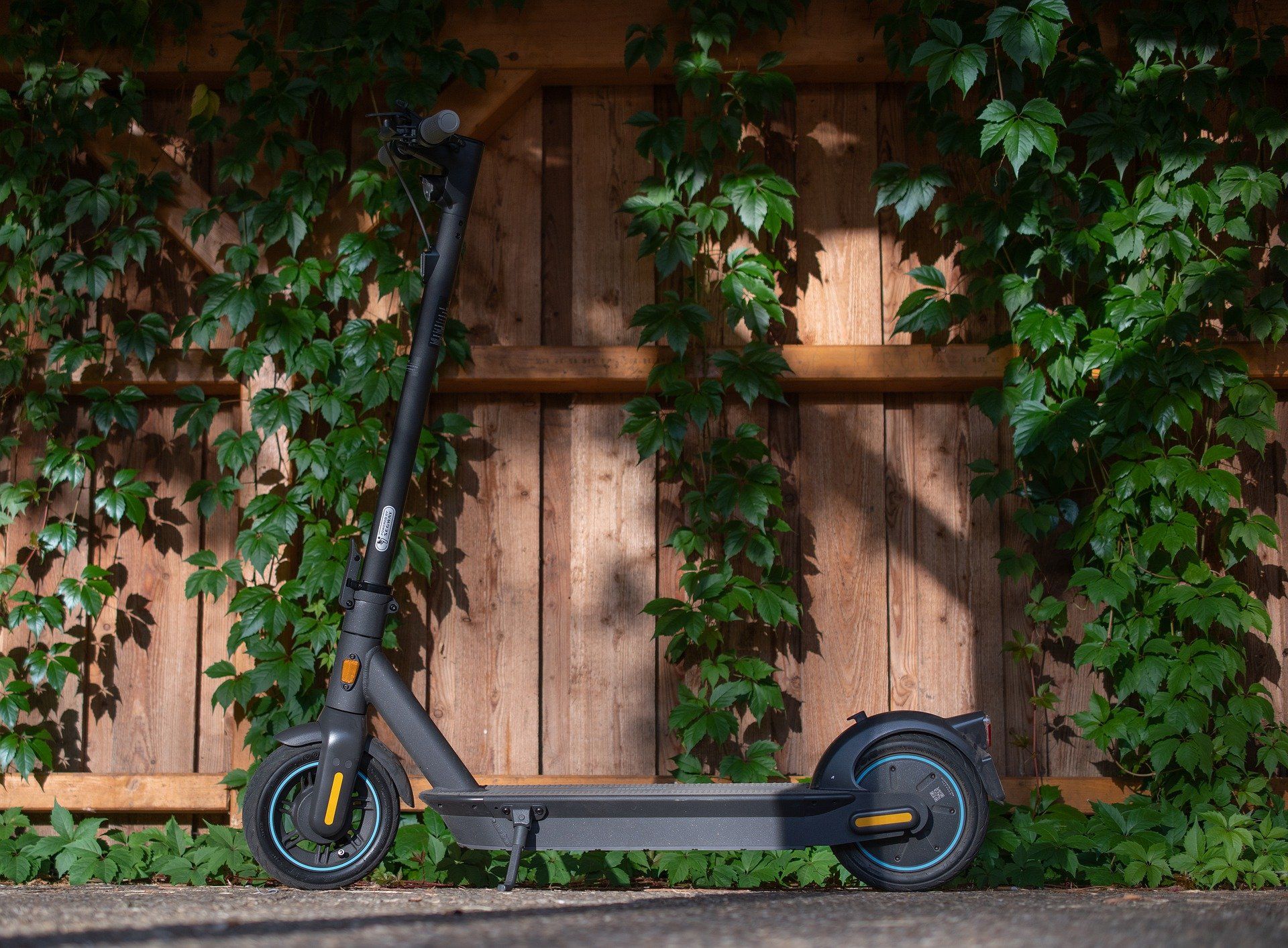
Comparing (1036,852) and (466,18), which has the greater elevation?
(466,18)

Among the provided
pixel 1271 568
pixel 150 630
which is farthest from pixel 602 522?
pixel 1271 568

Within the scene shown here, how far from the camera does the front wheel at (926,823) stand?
1961 mm

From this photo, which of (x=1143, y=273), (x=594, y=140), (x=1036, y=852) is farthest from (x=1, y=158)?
(x=1036, y=852)

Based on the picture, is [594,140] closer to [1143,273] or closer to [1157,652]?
[1143,273]

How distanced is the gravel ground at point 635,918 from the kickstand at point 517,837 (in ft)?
0.14

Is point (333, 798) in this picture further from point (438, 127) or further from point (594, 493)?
point (438, 127)

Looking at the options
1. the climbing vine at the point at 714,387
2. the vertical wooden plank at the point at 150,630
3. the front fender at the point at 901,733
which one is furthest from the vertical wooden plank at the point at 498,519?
the front fender at the point at 901,733

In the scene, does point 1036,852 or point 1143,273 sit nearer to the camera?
point 1036,852

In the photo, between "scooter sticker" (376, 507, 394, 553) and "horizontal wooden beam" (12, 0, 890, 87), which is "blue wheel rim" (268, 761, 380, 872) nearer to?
"scooter sticker" (376, 507, 394, 553)

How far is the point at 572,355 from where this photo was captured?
2.63m

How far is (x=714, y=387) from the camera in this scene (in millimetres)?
2578

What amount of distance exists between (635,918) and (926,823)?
743 millimetres

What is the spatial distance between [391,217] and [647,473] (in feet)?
3.05

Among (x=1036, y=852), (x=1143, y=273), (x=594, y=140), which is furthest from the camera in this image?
(x=594, y=140)
